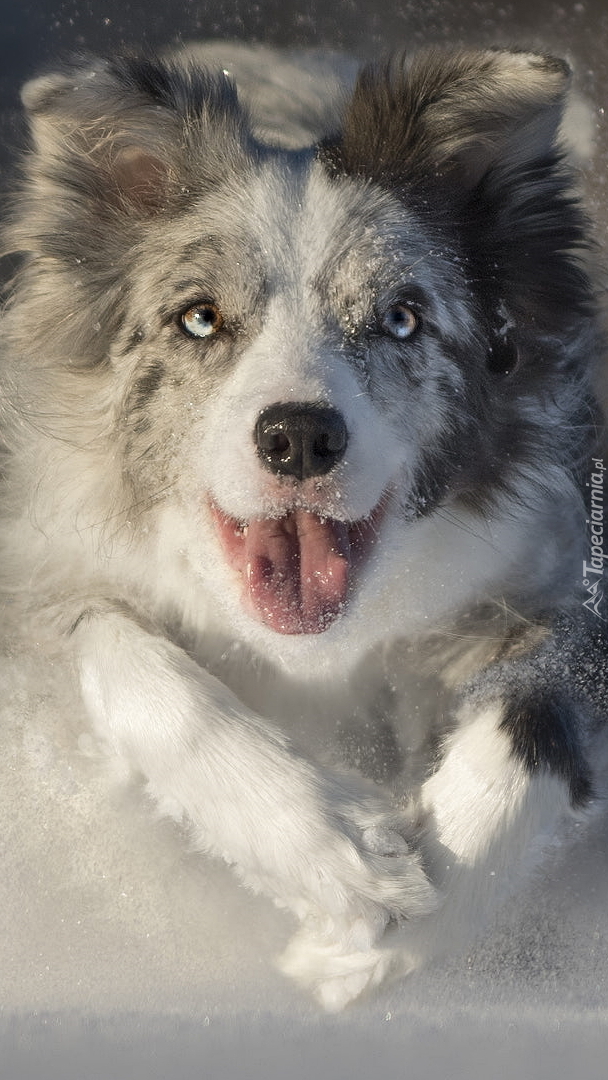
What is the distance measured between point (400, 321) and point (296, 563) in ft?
1.85

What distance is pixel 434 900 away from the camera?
228 cm

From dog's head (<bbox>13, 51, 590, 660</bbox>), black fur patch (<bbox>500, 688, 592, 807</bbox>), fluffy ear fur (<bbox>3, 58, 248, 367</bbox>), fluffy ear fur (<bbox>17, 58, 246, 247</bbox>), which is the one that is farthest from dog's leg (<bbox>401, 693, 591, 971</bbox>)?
fluffy ear fur (<bbox>17, 58, 246, 247</bbox>)

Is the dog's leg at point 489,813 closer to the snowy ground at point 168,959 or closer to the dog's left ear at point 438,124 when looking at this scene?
the snowy ground at point 168,959

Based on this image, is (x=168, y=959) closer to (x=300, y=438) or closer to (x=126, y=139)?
(x=300, y=438)

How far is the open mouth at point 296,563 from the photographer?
91.0 inches

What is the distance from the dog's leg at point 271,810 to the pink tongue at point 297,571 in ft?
0.86

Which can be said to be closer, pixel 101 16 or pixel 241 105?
pixel 241 105

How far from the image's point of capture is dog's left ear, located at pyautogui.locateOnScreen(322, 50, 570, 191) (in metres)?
2.48

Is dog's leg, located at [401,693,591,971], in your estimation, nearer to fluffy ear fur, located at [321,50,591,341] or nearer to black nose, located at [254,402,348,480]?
black nose, located at [254,402,348,480]

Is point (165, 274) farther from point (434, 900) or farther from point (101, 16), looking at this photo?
point (434, 900)

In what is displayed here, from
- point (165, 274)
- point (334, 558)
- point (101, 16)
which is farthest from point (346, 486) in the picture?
point (101, 16)

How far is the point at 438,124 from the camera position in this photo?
2.54m

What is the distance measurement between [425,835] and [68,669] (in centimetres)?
103

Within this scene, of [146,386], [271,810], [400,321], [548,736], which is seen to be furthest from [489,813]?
[146,386]
